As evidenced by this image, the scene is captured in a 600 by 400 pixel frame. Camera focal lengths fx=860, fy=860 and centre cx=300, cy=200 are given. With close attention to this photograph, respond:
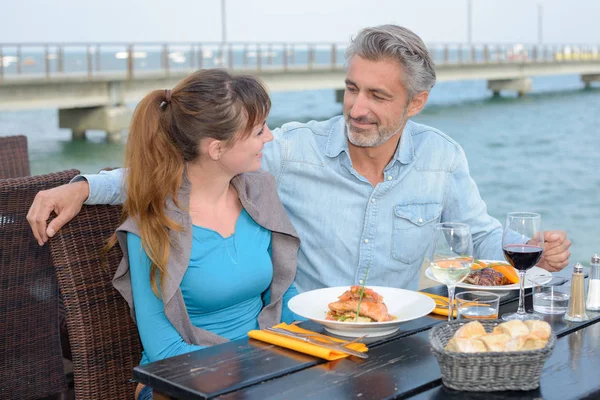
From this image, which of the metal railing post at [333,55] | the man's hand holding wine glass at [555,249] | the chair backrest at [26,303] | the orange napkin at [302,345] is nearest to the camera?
the orange napkin at [302,345]

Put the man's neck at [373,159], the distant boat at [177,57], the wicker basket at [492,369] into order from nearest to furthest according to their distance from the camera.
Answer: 1. the wicker basket at [492,369]
2. the man's neck at [373,159]
3. the distant boat at [177,57]

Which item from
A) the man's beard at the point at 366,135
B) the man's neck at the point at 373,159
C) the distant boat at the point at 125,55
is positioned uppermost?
the distant boat at the point at 125,55

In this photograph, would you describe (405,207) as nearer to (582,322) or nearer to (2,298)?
(582,322)

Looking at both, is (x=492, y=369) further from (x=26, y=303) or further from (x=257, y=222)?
(x=26, y=303)

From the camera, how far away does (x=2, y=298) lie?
8.77 feet

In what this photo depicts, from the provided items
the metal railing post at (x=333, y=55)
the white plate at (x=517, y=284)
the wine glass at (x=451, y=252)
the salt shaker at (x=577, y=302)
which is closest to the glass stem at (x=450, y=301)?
the wine glass at (x=451, y=252)

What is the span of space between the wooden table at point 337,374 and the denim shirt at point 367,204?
916 mm

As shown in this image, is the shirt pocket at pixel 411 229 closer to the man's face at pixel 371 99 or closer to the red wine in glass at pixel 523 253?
the man's face at pixel 371 99

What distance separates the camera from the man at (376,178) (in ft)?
9.16

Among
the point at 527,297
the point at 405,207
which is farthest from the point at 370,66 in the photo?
the point at 527,297

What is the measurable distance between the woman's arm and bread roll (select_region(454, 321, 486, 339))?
2.70ft

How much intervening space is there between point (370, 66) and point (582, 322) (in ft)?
3.67

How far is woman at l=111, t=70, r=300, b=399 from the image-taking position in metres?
2.19

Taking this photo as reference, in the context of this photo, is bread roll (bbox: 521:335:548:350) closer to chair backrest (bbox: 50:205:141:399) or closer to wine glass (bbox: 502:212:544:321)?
wine glass (bbox: 502:212:544:321)
